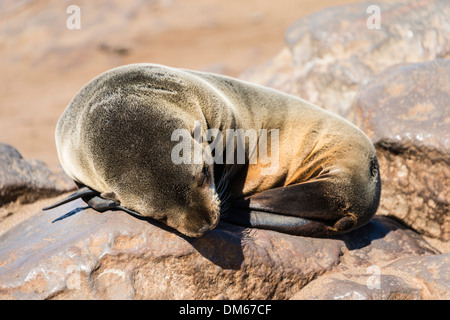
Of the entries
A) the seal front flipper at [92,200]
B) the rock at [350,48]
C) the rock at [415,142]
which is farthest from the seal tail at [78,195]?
the rock at [350,48]

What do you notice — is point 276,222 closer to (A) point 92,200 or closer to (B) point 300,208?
(B) point 300,208

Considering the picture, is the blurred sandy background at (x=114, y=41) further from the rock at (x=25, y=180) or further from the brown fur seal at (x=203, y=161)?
the brown fur seal at (x=203, y=161)

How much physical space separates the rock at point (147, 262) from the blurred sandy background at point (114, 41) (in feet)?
25.1

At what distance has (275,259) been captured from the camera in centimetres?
416

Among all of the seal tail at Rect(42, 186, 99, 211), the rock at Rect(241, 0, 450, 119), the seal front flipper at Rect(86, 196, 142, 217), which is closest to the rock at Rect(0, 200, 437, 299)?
the seal front flipper at Rect(86, 196, 142, 217)

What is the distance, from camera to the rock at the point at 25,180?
596 cm

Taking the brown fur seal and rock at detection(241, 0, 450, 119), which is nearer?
the brown fur seal

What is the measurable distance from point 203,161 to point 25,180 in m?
3.17

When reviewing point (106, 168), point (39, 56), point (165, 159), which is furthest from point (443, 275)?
point (39, 56)

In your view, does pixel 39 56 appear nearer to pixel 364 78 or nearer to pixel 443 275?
pixel 364 78

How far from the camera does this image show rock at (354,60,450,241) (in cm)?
559

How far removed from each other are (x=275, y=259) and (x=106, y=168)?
1.48 meters

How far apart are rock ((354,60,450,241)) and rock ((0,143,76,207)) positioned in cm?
365

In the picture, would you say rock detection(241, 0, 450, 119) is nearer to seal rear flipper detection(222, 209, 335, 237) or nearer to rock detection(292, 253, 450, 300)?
seal rear flipper detection(222, 209, 335, 237)
